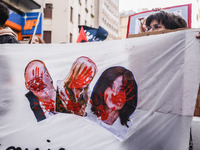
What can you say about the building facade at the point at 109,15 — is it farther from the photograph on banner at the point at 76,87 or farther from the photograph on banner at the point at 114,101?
the photograph on banner at the point at 114,101

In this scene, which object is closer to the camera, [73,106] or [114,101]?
[114,101]

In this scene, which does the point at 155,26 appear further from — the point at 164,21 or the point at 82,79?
the point at 82,79

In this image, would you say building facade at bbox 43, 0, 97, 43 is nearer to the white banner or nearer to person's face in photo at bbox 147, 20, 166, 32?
person's face in photo at bbox 147, 20, 166, 32

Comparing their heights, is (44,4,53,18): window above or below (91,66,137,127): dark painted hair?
above

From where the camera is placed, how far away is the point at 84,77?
8.77ft

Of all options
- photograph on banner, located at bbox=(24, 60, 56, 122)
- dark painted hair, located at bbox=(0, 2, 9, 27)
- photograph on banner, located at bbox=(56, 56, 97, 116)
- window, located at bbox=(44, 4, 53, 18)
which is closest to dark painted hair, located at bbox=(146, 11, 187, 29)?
photograph on banner, located at bbox=(56, 56, 97, 116)

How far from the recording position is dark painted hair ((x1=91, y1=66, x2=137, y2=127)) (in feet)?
8.02

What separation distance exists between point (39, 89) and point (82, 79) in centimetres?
58

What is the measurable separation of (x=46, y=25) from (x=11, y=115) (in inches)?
697

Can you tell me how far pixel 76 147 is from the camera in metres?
2.52

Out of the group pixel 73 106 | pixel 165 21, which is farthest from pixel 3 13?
pixel 165 21

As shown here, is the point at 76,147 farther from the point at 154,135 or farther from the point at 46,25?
the point at 46,25

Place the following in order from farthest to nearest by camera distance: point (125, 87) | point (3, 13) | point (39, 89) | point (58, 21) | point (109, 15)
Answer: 1. point (109, 15)
2. point (58, 21)
3. point (3, 13)
4. point (39, 89)
5. point (125, 87)

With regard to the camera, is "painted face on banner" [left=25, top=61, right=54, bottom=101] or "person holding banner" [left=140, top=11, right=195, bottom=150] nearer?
"painted face on banner" [left=25, top=61, right=54, bottom=101]
